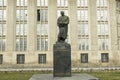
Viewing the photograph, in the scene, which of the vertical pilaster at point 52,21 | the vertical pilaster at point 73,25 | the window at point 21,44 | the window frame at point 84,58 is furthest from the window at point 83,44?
the window at point 21,44

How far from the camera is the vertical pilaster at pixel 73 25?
53.4 meters

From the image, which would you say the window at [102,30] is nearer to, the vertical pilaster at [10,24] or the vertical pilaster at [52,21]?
the vertical pilaster at [52,21]

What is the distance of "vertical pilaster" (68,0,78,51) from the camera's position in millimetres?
53375

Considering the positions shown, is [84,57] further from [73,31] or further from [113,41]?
[113,41]

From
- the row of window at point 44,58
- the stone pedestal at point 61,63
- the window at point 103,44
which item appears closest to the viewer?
the stone pedestal at point 61,63

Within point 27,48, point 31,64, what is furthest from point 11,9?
point 31,64

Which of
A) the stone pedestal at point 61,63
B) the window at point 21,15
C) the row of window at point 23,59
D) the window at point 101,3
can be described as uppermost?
the window at point 101,3

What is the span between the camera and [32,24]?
53.3 metres

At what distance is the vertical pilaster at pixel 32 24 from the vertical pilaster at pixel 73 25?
7265mm

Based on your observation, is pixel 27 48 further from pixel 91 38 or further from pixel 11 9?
pixel 91 38

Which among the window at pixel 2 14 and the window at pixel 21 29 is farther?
the window at pixel 2 14

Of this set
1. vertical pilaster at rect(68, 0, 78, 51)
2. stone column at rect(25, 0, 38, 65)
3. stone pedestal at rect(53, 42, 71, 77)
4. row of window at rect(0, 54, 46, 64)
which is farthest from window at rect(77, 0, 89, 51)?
stone pedestal at rect(53, 42, 71, 77)

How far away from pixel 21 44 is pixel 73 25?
1135 cm

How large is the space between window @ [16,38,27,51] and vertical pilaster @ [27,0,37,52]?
990 millimetres
